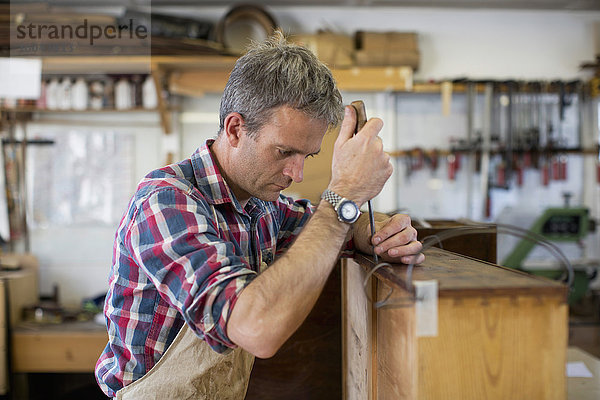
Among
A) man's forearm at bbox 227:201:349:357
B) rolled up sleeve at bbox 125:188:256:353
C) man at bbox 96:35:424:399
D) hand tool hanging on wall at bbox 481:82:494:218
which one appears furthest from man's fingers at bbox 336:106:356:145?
hand tool hanging on wall at bbox 481:82:494:218

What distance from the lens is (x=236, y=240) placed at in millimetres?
1356

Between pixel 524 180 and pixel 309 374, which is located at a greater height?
pixel 524 180

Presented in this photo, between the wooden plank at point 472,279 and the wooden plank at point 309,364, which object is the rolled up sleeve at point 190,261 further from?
the wooden plank at point 309,364

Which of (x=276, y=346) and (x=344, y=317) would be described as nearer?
(x=276, y=346)

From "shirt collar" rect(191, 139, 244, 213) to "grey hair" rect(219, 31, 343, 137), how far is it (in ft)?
0.44

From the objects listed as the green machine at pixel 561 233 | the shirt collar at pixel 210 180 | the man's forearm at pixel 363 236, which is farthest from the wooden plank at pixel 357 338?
the green machine at pixel 561 233

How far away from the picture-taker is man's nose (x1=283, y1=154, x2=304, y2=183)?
127 cm

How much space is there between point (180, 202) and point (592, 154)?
4182mm

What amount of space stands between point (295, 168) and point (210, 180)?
219mm

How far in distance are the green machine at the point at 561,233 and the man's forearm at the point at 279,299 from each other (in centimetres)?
302

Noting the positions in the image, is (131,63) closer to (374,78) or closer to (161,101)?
(161,101)

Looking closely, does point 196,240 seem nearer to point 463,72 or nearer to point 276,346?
point 276,346

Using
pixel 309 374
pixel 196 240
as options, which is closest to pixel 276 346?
pixel 196 240

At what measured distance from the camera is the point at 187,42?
3668mm
